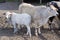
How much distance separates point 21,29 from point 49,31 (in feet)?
3.65

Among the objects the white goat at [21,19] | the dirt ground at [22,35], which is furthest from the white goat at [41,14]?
the dirt ground at [22,35]

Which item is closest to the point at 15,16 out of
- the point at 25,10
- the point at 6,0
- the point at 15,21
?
the point at 15,21

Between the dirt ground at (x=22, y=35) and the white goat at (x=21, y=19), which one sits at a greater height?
the white goat at (x=21, y=19)

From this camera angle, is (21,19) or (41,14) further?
(41,14)

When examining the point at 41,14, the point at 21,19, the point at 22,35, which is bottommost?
the point at 22,35

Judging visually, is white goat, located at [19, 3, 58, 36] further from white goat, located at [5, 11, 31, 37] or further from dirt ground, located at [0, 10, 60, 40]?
dirt ground, located at [0, 10, 60, 40]

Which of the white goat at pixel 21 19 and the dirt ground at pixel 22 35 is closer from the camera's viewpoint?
the white goat at pixel 21 19

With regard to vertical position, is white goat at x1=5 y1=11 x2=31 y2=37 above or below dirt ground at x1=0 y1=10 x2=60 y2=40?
above

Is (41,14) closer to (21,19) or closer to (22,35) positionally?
(21,19)

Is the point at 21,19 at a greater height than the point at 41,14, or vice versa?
the point at 41,14

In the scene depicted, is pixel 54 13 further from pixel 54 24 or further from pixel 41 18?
pixel 54 24

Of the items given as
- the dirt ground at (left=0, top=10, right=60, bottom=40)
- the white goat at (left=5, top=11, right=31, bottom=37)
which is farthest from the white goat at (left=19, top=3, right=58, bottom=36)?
the dirt ground at (left=0, top=10, right=60, bottom=40)

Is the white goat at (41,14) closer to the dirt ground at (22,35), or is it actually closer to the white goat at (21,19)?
the white goat at (21,19)

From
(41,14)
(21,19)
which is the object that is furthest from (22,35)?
(41,14)
